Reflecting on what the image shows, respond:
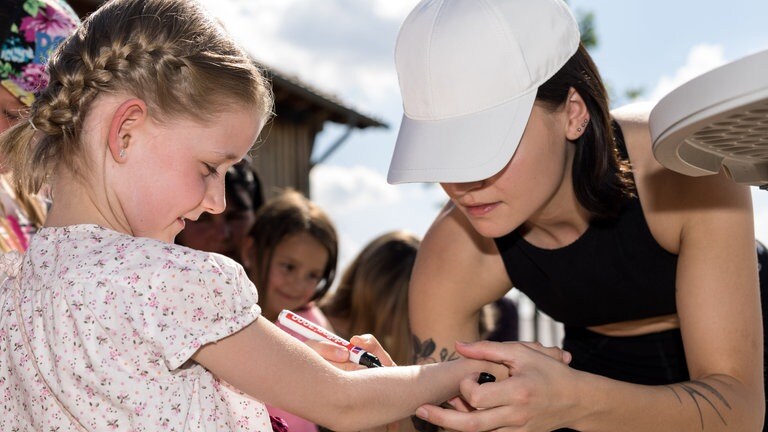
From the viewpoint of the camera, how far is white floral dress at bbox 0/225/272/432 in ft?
4.79

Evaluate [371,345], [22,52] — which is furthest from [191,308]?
[22,52]

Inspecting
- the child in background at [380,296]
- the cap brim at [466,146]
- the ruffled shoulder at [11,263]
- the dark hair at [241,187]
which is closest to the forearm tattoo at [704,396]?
the cap brim at [466,146]

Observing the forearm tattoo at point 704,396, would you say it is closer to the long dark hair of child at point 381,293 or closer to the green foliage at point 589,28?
the long dark hair of child at point 381,293

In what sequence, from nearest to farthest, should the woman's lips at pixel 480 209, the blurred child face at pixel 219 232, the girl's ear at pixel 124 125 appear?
the girl's ear at pixel 124 125
the woman's lips at pixel 480 209
the blurred child face at pixel 219 232

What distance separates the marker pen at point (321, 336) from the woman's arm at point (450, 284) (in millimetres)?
534

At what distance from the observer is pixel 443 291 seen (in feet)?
7.88

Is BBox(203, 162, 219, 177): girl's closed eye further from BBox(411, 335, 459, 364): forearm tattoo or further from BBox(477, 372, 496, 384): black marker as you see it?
BBox(411, 335, 459, 364): forearm tattoo

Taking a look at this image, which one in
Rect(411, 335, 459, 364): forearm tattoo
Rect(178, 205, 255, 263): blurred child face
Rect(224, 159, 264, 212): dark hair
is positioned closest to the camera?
Rect(411, 335, 459, 364): forearm tattoo

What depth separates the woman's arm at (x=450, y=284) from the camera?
2404 millimetres

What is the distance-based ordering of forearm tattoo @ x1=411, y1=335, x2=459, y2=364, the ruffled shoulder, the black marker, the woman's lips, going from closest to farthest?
the ruffled shoulder
the black marker
the woman's lips
forearm tattoo @ x1=411, y1=335, x2=459, y2=364

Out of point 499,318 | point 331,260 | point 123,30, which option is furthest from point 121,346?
point 499,318

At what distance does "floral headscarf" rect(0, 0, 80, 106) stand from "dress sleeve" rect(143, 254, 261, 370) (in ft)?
3.67

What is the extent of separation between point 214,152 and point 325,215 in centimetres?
318

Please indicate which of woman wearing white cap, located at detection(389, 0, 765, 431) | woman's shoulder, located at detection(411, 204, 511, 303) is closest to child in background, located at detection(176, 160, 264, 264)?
woman's shoulder, located at detection(411, 204, 511, 303)
